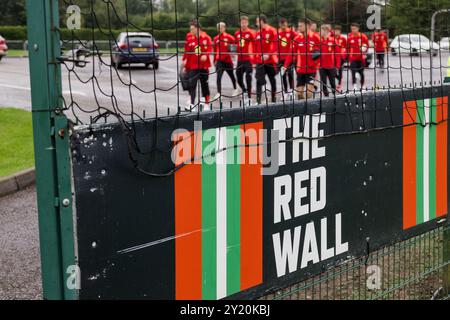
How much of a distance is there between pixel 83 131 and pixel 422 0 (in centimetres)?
346

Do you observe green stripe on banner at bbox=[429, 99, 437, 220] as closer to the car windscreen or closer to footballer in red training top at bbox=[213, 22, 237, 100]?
footballer in red training top at bbox=[213, 22, 237, 100]

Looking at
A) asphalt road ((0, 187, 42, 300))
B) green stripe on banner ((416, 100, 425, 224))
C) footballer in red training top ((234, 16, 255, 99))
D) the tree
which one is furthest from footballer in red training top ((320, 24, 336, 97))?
the tree

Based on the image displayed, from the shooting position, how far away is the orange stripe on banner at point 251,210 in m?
3.20

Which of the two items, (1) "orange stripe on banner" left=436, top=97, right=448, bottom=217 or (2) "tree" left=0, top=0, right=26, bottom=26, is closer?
(1) "orange stripe on banner" left=436, top=97, right=448, bottom=217

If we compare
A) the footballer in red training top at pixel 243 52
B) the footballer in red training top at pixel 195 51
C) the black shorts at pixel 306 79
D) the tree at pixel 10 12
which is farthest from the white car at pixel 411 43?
the tree at pixel 10 12

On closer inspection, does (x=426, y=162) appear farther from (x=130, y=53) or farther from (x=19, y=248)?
(x=19, y=248)

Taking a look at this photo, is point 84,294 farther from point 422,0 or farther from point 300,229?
point 422,0

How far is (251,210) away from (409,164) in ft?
4.97

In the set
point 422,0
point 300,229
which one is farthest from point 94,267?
point 422,0

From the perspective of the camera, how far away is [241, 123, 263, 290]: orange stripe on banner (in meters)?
3.20

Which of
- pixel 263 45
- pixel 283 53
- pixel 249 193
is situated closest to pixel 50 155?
pixel 249 193

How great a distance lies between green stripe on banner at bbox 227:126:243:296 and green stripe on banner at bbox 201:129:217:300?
0.10 metres
